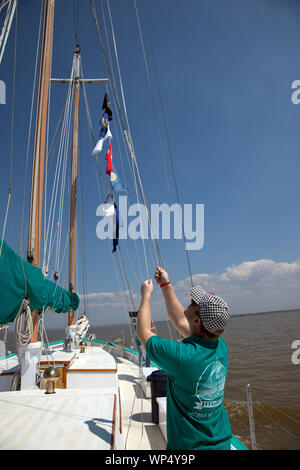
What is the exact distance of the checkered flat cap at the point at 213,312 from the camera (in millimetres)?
1395

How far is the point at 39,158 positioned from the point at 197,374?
5065mm

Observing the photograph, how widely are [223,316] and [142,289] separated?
21.5 inches

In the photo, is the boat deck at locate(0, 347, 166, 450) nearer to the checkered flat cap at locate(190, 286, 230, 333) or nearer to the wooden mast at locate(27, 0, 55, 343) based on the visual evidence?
the checkered flat cap at locate(190, 286, 230, 333)

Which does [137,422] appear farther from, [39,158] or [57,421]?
[39,158]

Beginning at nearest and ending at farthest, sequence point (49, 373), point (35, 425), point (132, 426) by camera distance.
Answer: point (35, 425), point (49, 373), point (132, 426)

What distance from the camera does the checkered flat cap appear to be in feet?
4.58

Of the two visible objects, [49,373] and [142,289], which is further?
[49,373]

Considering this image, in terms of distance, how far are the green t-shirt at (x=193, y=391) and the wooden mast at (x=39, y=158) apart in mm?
3865

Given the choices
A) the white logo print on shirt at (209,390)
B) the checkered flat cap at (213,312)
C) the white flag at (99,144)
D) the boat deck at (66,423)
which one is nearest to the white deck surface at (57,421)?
the boat deck at (66,423)

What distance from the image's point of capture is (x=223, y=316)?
1412 mm

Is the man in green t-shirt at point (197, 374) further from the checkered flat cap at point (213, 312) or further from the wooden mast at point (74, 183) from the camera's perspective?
the wooden mast at point (74, 183)

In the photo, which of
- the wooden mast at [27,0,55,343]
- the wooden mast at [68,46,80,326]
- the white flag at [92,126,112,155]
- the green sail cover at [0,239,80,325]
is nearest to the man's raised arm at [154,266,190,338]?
the green sail cover at [0,239,80,325]
